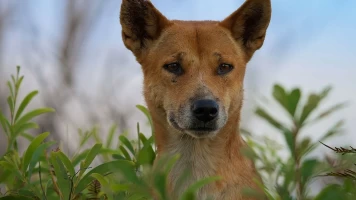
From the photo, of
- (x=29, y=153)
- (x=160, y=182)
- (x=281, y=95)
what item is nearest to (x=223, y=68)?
(x=29, y=153)

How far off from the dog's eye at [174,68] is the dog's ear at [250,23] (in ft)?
1.72

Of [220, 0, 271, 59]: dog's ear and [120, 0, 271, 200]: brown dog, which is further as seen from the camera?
[220, 0, 271, 59]: dog's ear

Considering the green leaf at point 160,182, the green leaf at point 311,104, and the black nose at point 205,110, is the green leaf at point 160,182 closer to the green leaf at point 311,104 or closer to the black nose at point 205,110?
the green leaf at point 311,104

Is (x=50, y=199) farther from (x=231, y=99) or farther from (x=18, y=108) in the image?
(x=231, y=99)

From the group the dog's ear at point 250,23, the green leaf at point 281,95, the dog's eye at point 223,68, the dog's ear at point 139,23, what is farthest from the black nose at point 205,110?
the green leaf at point 281,95

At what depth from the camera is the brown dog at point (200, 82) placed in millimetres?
4094

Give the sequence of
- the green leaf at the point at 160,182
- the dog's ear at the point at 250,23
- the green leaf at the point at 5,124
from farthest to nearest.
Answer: the dog's ear at the point at 250,23
the green leaf at the point at 5,124
the green leaf at the point at 160,182

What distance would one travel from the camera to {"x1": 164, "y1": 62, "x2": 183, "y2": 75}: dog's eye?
4.59 m

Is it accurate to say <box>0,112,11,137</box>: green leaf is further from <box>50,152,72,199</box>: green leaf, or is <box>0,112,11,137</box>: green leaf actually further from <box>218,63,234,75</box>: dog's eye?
<box>218,63,234,75</box>: dog's eye

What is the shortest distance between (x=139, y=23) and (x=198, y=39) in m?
0.61

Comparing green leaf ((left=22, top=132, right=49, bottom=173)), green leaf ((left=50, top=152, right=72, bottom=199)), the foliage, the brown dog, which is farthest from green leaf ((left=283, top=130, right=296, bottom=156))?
the brown dog

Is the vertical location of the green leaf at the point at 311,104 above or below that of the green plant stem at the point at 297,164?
above

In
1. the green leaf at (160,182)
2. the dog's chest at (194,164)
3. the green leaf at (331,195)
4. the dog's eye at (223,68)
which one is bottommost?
the dog's chest at (194,164)

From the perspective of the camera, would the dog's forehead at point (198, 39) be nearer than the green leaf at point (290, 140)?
No
